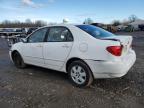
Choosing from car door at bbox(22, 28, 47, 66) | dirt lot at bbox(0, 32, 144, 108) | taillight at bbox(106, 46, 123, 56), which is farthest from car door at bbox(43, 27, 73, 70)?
taillight at bbox(106, 46, 123, 56)

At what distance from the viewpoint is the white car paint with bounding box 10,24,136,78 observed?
462 centimetres

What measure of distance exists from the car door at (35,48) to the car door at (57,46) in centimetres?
27

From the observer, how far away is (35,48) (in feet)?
21.1

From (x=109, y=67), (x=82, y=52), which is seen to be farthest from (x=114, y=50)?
(x=82, y=52)

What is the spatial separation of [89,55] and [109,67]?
1.82ft

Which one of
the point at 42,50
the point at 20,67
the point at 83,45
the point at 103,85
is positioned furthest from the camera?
the point at 20,67

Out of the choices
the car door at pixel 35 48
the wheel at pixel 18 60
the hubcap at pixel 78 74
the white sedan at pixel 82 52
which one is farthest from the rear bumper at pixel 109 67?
the wheel at pixel 18 60

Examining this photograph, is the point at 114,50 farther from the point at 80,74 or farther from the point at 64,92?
the point at 64,92

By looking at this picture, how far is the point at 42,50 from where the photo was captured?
241 inches

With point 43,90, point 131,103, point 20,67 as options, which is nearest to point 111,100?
point 131,103

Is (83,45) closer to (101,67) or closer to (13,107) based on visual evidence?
(101,67)

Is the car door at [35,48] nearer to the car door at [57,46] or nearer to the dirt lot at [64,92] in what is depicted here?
the car door at [57,46]

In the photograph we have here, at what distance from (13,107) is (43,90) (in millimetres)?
1079

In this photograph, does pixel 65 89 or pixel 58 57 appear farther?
pixel 58 57
